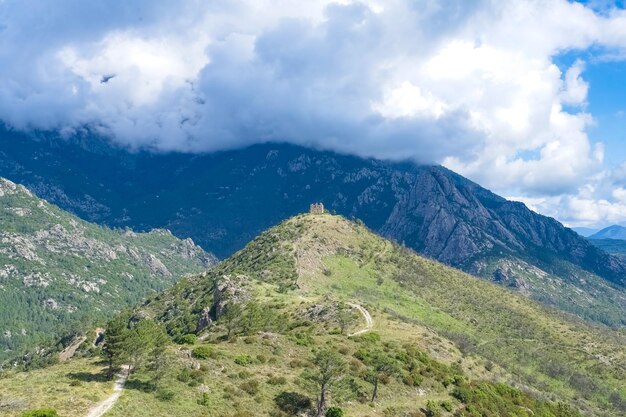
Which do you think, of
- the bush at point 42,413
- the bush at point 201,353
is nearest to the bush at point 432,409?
the bush at point 201,353

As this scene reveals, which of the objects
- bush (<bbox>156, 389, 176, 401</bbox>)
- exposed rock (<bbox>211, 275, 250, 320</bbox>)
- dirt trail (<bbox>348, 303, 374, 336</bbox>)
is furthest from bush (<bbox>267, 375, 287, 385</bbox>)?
exposed rock (<bbox>211, 275, 250, 320</bbox>)

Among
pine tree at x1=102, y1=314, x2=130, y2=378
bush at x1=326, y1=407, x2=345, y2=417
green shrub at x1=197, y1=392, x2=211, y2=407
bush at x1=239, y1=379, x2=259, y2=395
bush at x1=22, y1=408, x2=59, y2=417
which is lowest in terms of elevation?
bush at x1=22, y1=408, x2=59, y2=417

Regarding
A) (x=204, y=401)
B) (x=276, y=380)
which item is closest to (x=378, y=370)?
(x=276, y=380)

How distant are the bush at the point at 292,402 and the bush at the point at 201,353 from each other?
1529 cm

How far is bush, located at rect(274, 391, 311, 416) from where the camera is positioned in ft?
239

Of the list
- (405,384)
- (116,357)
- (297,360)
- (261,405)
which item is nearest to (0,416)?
(116,357)

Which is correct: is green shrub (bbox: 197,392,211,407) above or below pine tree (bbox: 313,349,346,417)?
below

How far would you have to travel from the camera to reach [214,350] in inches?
3450

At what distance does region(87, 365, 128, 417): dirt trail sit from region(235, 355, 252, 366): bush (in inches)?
730

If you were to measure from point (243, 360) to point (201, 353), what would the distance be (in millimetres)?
7436

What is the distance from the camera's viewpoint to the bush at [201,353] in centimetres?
8306

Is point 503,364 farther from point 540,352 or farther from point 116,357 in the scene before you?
point 116,357

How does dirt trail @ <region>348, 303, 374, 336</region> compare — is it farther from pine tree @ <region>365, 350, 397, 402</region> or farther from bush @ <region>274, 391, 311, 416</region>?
bush @ <region>274, 391, 311, 416</region>

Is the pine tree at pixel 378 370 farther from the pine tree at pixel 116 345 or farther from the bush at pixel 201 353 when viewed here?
the pine tree at pixel 116 345
